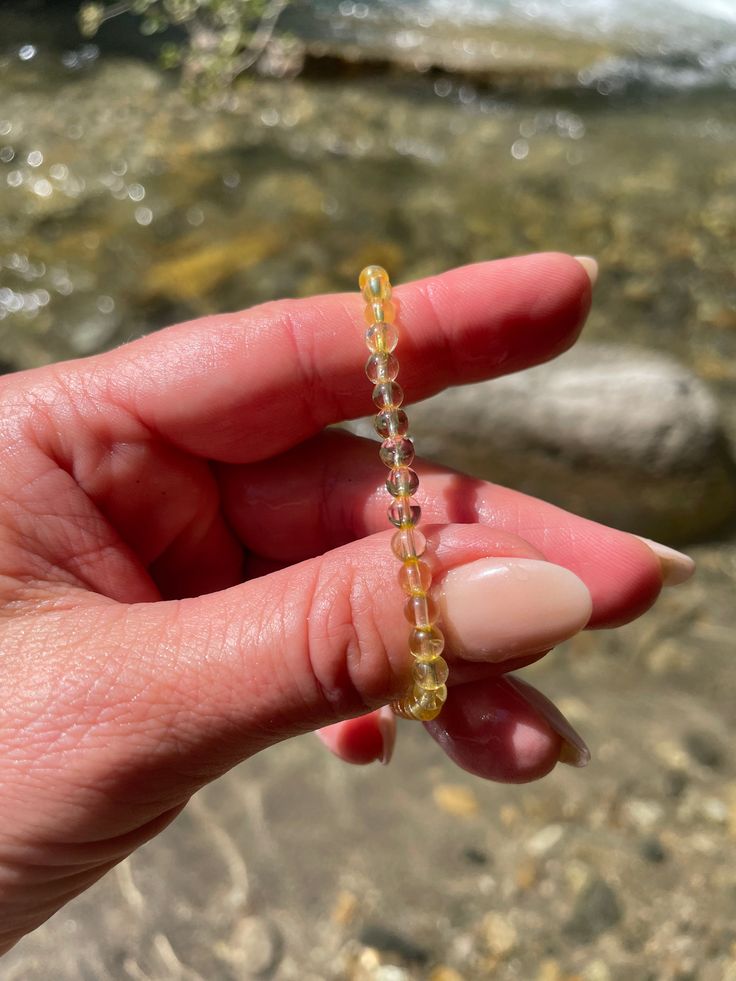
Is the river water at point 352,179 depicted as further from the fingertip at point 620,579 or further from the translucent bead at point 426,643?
the translucent bead at point 426,643

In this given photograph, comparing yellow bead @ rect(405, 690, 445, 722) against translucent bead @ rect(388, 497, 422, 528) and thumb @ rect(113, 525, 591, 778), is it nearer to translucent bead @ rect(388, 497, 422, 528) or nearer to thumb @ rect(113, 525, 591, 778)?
thumb @ rect(113, 525, 591, 778)

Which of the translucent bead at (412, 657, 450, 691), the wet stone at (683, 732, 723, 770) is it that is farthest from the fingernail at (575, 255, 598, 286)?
the wet stone at (683, 732, 723, 770)

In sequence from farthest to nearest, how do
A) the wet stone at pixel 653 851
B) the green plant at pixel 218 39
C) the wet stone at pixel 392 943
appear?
the green plant at pixel 218 39
the wet stone at pixel 653 851
the wet stone at pixel 392 943

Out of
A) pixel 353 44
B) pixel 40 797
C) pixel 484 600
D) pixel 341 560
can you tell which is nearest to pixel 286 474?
pixel 341 560

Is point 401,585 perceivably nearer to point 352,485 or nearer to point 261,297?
point 352,485

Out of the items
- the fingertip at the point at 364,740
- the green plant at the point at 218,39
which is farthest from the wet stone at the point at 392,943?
the green plant at the point at 218,39

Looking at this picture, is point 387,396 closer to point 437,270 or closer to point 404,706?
point 404,706

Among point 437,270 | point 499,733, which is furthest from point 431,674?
point 437,270
